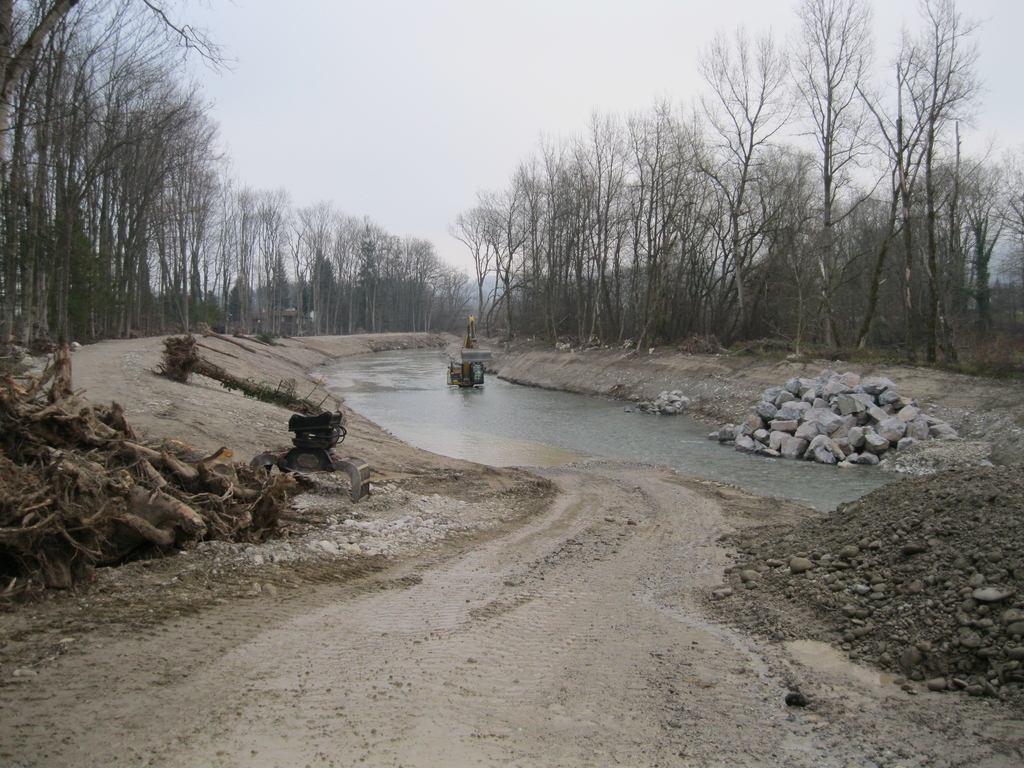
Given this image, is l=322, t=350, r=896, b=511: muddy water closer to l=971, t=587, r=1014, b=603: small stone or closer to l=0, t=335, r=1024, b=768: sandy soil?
l=0, t=335, r=1024, b=768: sandy soil

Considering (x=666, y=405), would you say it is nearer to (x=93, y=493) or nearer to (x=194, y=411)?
(x=194, y=411)

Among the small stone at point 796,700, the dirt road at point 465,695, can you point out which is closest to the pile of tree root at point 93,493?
the dirt road at point 465,695

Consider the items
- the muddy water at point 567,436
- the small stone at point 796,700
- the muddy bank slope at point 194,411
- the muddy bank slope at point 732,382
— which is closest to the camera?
the small stone at point 796,700

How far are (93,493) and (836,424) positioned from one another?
16.1 m

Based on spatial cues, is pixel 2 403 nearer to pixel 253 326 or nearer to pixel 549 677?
pixel 549 677

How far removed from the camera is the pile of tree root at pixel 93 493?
4.73 m

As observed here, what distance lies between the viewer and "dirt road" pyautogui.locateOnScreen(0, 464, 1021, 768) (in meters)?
3.25

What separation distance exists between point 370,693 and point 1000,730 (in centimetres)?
336

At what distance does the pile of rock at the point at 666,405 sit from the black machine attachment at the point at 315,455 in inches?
725

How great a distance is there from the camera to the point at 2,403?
558 cm

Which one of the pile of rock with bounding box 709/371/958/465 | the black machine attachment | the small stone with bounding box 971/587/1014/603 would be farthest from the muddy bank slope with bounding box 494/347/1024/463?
the black machine attachment

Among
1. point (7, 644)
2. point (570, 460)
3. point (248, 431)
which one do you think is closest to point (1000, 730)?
point (7, 644)

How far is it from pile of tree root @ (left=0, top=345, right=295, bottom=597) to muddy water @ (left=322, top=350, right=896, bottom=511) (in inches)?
342

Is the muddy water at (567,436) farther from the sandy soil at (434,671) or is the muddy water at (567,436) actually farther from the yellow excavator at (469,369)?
the sandy soil at (434,671)
